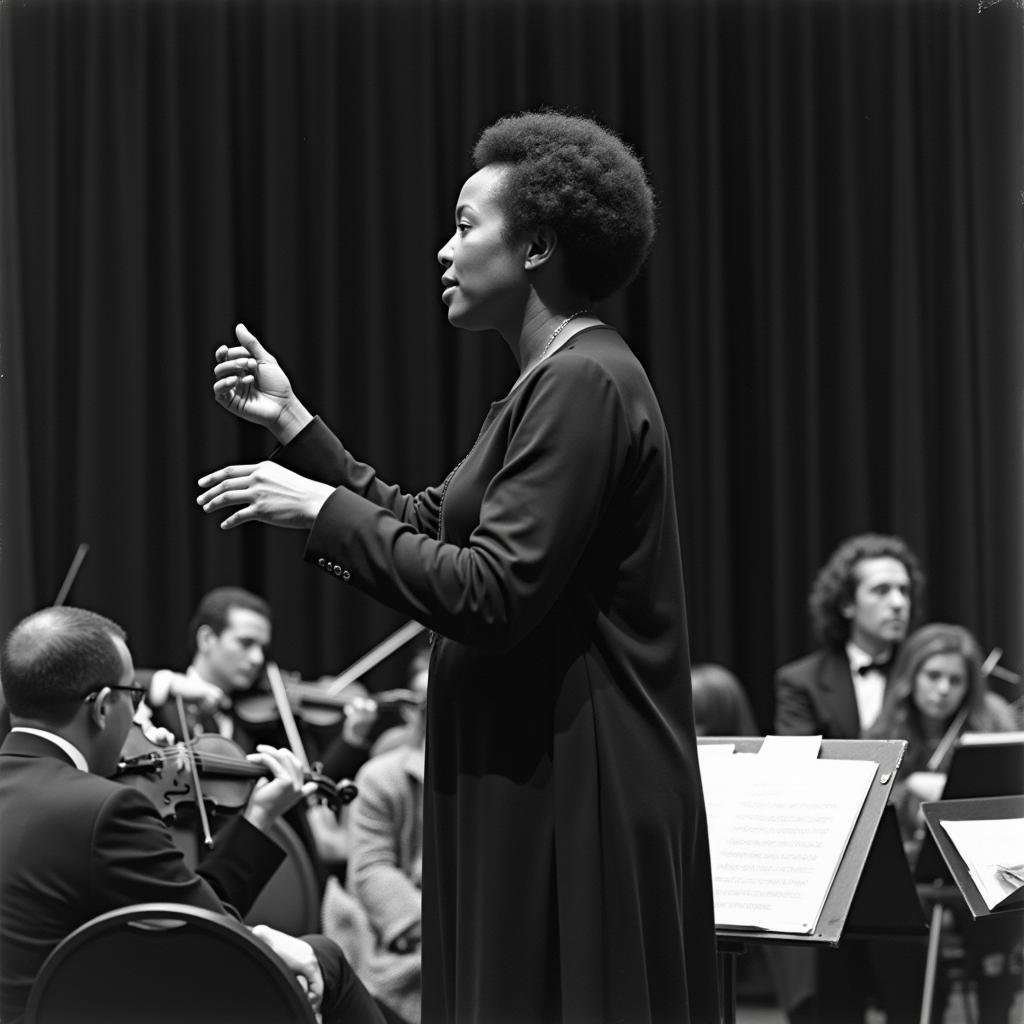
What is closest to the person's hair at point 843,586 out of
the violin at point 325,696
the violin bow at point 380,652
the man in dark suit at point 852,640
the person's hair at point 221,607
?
the man in dark suit at point 852,640

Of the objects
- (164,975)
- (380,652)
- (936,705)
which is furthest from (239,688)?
(164,975)

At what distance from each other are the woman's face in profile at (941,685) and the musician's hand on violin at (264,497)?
3366mm

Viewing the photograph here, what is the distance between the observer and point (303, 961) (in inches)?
101

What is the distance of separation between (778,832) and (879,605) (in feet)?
10.2

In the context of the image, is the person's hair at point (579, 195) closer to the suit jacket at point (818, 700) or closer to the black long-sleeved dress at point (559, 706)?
the black long-sleeved dress at point (559, 706)

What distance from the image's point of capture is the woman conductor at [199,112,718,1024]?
163 cm

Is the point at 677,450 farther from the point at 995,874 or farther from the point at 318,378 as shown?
the point at 995,874

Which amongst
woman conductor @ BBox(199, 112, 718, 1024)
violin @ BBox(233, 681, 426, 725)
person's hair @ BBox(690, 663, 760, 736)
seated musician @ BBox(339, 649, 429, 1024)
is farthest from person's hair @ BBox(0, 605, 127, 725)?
violin @ BBox(233, 681, 426, 725)

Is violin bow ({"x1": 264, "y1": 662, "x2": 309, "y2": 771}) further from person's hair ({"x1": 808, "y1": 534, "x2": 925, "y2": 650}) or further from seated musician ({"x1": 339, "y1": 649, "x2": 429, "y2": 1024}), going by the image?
person's hair ({"x1": 808, "y1": 534, "x2": 925, "y2": 650})

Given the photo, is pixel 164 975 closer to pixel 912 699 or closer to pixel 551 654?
pixel 551 654

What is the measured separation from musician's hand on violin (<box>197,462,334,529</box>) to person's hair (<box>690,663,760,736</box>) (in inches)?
126

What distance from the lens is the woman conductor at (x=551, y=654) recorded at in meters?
1.63

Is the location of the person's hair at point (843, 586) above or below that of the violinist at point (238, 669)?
above

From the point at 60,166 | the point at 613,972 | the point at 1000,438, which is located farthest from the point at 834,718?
the point at 60,166
